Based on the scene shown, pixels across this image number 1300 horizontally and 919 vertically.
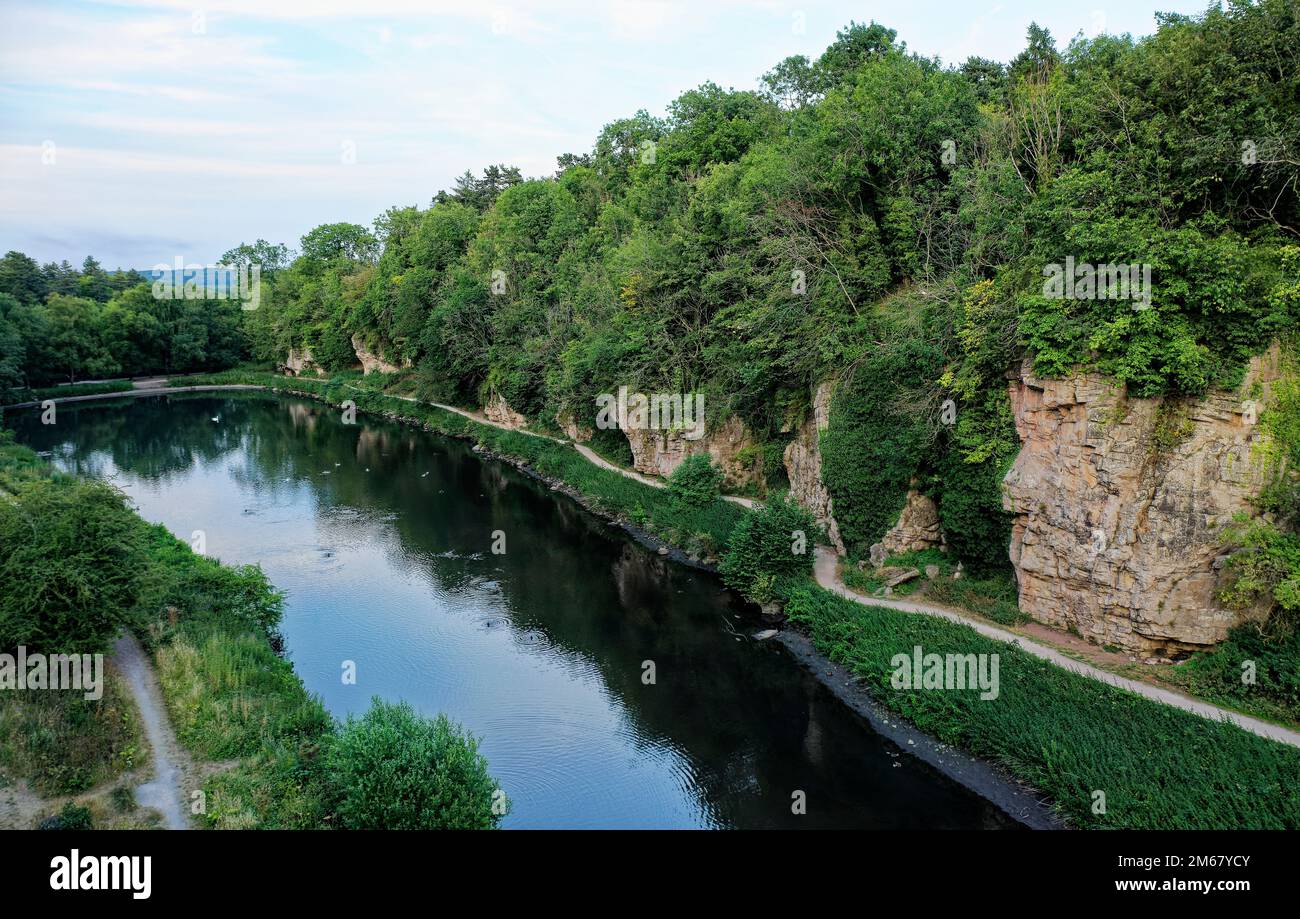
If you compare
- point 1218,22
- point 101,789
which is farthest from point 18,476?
point 1218,22

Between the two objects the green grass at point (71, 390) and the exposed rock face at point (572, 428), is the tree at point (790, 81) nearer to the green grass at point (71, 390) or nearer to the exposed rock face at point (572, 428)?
the exposed rock face at point (572, 428)

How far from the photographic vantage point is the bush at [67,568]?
16.6 m

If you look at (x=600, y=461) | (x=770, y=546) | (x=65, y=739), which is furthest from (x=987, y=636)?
(x=600, y=461)

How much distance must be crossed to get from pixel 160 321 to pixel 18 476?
59621 millimetres

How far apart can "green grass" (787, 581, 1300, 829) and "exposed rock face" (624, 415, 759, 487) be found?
1299cm

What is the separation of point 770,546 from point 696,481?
23.3ft

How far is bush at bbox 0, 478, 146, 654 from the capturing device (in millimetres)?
16578

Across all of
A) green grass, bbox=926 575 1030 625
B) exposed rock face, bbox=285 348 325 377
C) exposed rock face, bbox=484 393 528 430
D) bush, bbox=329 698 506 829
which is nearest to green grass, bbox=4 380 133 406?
exposed rock face, bbox=285 348 325 377

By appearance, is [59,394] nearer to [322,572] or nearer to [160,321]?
[160,321]

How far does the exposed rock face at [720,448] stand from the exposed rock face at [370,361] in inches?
1704

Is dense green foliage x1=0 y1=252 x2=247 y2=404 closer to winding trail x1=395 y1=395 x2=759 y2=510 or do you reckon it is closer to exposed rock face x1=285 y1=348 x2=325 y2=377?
exposed rock face x1=285 y1=348 x2=325 y2=377

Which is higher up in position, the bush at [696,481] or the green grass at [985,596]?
the bush at [696,481]

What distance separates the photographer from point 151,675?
18.7 m

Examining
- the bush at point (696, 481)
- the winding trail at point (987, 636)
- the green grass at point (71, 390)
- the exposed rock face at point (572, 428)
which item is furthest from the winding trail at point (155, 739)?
the green grass at point (71, 390)
